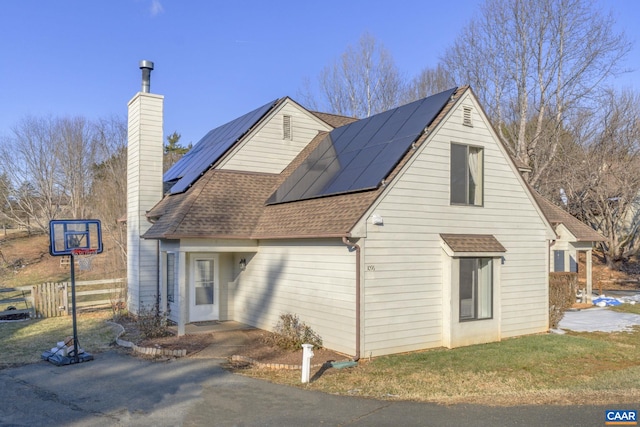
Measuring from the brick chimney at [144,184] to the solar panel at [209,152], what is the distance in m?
0.83

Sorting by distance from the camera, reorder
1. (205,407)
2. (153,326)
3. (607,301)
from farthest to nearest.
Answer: (607,301) < (153,326) < (205,407)

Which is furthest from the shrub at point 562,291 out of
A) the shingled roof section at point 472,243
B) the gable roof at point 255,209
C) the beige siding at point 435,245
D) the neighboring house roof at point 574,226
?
the gable roof at point 255,209

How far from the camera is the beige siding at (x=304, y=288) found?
34.4 feet

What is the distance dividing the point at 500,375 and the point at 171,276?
9.69 m

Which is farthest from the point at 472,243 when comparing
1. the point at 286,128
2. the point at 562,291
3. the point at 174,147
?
the point at 174,147

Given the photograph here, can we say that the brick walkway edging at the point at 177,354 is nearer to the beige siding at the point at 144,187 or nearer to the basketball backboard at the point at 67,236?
the basketball backboard at the point at 67,236

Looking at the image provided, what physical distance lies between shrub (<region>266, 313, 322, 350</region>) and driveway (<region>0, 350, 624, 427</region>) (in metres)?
1.94

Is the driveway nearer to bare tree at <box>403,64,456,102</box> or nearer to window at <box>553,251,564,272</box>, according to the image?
window at <box>553,251,564,272</box>

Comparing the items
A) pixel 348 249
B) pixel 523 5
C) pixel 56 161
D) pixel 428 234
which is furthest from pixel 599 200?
pixel 56 161

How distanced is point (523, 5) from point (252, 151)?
21043mm

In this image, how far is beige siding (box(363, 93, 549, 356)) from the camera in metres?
10.5

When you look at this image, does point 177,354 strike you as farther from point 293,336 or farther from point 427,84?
point 427,84

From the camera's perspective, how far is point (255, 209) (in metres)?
14.2

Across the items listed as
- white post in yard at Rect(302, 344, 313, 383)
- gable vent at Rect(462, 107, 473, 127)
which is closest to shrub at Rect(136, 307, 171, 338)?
white post in yard at Rect(302, 344, 313, 383)
